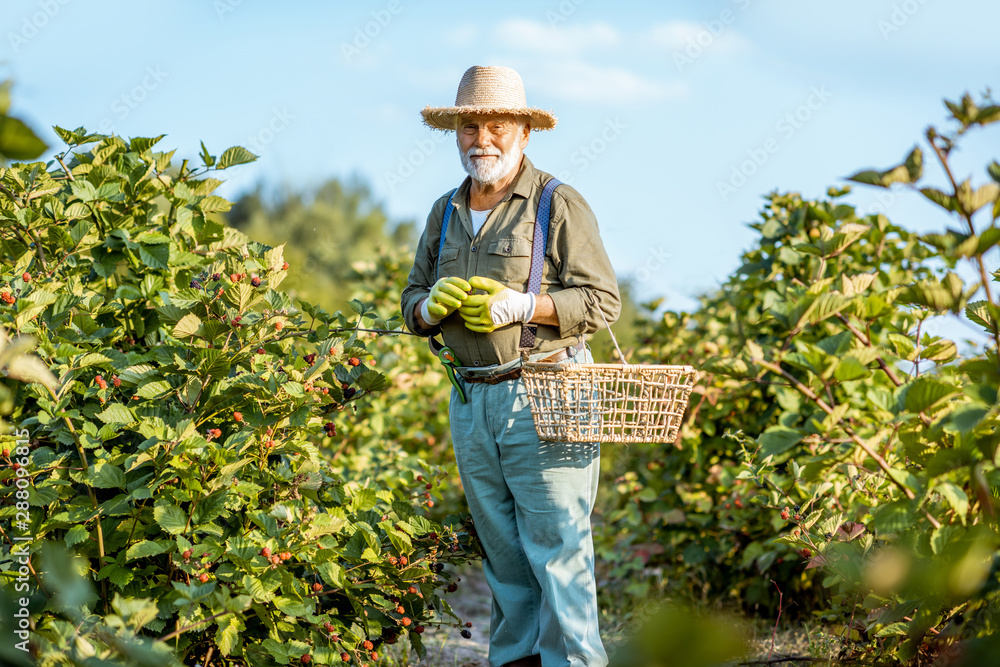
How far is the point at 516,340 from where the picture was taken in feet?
7.61

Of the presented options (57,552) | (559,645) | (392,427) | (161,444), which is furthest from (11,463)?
(392,427)

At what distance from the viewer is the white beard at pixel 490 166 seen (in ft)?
8.02

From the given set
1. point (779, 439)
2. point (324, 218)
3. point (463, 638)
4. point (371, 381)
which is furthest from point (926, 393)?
point (324, 218)

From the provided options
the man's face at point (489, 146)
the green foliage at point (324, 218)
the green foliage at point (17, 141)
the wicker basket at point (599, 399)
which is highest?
the green foliage at point (324, 218)

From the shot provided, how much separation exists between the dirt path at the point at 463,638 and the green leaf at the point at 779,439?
1.50 meters

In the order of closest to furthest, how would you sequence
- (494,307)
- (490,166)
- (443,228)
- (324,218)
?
(494,307) → (490,166) → (443,228) → (324,218)

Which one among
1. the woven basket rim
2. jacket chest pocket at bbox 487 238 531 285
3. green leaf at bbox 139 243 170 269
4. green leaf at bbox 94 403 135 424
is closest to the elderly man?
jacket chest pocket at bbox 487 238 531 285

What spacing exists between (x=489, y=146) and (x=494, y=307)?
0.57m

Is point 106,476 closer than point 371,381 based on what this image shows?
Yes

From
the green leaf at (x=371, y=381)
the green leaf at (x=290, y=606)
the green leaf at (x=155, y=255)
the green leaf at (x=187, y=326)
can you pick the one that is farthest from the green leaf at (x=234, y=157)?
the green leaf at (x=290, y=606)

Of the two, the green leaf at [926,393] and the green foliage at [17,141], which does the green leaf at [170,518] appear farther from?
the green leaf at [926,393]

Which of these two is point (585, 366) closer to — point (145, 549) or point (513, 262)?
point (513, 262)

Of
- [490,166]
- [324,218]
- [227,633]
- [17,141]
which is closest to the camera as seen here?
[17,141]

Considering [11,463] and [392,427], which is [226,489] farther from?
[392,427]
